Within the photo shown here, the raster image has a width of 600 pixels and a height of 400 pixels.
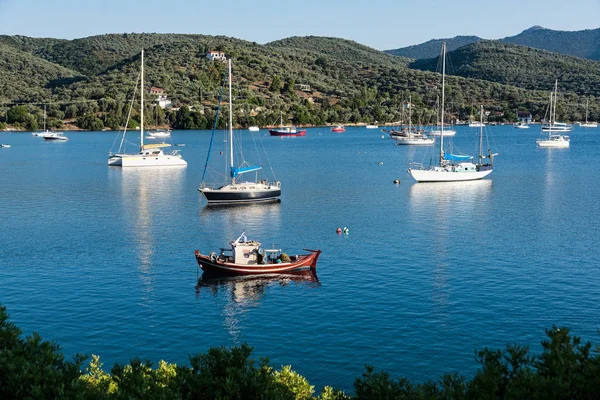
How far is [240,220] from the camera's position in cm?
5859

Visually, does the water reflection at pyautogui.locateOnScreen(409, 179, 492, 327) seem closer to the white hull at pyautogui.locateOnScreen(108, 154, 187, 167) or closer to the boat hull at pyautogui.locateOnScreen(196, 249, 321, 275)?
the boat hull at pyautogui.locateOnScreen(196, 249, 321, 275)

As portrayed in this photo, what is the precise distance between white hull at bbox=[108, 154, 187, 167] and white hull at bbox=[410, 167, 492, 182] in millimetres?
39578

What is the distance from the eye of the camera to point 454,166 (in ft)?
271

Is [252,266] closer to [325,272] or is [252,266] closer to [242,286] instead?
[242,286]

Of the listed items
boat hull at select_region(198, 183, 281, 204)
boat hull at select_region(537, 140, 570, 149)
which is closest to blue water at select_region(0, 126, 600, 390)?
boat hull at select_region(198, 183, 281, 204)

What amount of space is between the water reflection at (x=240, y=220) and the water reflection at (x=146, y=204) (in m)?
3.72

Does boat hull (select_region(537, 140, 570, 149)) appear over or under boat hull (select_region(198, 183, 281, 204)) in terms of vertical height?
over

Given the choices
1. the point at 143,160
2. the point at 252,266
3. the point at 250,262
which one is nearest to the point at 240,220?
the point at 250,262

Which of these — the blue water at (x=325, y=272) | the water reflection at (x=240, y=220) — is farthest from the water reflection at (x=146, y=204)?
the water reflection at (x=240, y=220)

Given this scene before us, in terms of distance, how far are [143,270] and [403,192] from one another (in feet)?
128

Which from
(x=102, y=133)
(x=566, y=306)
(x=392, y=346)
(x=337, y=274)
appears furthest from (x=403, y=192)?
(x=102, y=133)

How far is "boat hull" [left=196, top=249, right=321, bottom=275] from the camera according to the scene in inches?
1581

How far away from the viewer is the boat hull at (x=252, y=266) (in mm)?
40156

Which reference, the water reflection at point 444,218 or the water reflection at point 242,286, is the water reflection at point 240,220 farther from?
Answer: the water reflection at point 444,218
